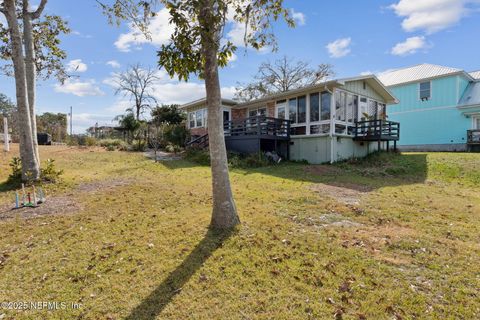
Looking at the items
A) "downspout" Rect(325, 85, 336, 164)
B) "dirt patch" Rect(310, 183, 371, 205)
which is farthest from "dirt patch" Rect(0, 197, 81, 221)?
"downspout" Rect(325, 85, 336, 164)

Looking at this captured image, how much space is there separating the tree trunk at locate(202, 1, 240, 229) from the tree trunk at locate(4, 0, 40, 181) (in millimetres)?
6562

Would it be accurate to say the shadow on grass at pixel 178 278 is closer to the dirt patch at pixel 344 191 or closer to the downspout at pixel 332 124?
the dirt patch at pixel 344 191

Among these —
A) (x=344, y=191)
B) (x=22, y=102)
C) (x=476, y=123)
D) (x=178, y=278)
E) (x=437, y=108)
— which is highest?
(x=437, y=108)

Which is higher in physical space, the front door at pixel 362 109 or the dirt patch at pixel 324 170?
the front door at pixel 362 109

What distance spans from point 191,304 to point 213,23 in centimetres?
359

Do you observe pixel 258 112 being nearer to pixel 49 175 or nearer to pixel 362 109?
pixel 362 109

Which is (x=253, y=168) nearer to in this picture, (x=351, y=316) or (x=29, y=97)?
(x=29, y=97)

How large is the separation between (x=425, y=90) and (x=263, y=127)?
1545cm

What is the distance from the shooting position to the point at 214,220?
15.3 feet

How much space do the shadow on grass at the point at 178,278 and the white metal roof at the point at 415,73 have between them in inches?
928

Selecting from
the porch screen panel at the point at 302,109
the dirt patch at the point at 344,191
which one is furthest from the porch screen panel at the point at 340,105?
the dirt patch at the point at 344,191

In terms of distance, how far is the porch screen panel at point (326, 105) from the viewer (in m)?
14.3

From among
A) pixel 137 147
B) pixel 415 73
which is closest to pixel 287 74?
pixel 415 73

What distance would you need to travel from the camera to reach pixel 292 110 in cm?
1645
